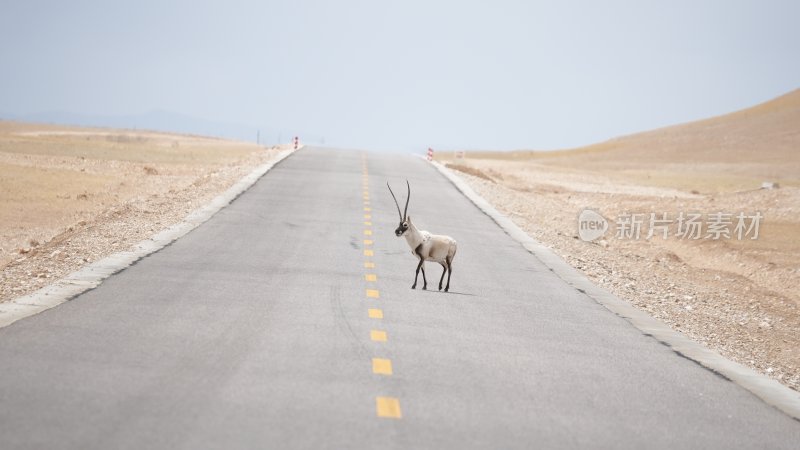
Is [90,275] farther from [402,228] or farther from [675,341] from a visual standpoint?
[675,341]

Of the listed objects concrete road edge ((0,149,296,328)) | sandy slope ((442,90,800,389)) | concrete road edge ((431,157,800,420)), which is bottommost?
sandy slope ((442,90,800,389))

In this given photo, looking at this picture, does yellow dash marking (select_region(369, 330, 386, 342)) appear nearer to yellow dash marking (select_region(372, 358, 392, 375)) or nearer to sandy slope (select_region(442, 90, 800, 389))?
yellow dash marking (select_region(372, 358, 392, 375))

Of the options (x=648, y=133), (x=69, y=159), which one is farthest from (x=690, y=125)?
(x=69, y=159)

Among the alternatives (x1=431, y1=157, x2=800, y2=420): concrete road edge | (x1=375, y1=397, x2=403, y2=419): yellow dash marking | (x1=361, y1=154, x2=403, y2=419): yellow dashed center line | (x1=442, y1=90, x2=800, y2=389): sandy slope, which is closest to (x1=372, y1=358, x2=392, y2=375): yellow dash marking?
(x1=361, y1=154, x2=403, y2=419): yellow dashed center line

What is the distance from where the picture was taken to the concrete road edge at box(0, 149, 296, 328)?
436 inches

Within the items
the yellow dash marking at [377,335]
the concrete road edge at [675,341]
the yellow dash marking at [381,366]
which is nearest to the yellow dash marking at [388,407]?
the yellow dash marking at [381,366]

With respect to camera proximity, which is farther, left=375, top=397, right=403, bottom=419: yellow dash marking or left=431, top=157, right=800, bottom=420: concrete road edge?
left=431, top=157, right=800, bottom=420: concrete road edge

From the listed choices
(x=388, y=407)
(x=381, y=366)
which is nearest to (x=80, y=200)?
(x=381, y=366)

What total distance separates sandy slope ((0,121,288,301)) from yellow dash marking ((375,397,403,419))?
6.41 metres

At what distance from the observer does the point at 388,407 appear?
7926mm

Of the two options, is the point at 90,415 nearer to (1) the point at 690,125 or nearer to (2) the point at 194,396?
(2) the point at 194,396

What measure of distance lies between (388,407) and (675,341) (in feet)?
19.6

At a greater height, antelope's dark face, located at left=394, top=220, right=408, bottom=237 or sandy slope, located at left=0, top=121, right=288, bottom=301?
antelope's dark face, located at left=394, top=220, right=408, bottom=237

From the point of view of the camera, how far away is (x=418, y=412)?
787 centimetres
